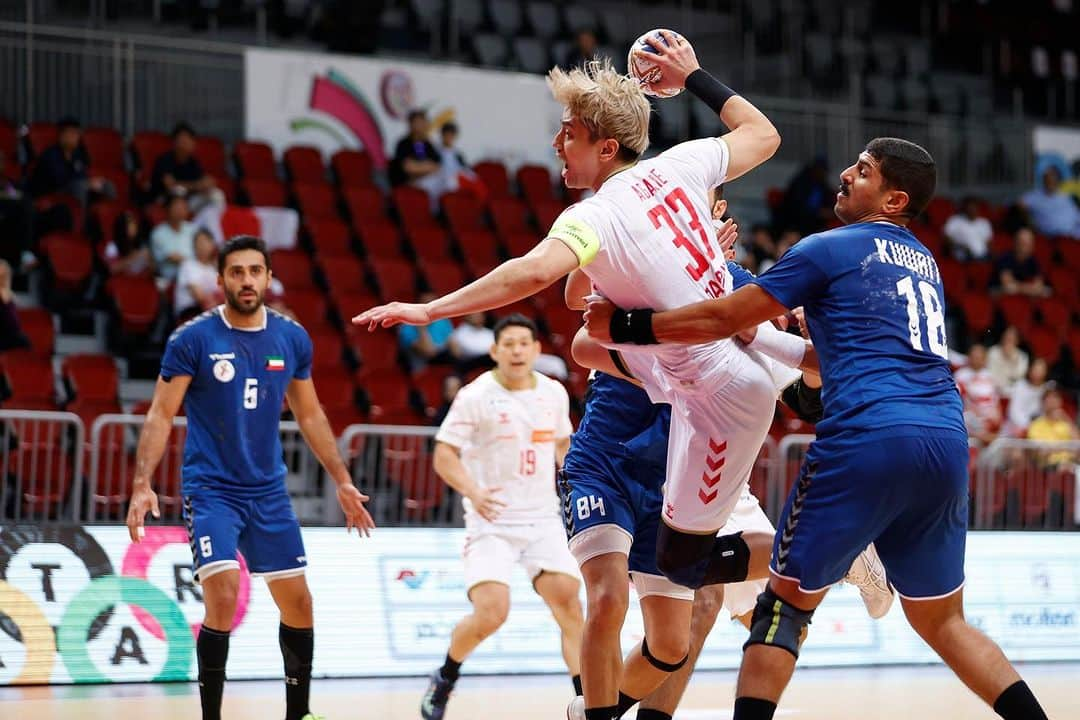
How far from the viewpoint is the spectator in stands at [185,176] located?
48.8 ft

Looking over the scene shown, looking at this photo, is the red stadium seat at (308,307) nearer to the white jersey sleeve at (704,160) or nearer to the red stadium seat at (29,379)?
the red stadium seat at (29,379)

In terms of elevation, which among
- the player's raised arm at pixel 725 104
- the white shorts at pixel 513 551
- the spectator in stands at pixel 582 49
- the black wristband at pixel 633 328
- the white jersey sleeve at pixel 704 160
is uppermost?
the spectator in stands at pixel 582 49

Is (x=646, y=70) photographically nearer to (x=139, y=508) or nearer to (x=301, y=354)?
(x=301, y=354)

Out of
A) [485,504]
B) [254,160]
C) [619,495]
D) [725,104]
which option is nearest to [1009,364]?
[254,160]

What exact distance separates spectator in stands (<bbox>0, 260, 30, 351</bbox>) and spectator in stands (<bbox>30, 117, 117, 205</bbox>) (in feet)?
7.88

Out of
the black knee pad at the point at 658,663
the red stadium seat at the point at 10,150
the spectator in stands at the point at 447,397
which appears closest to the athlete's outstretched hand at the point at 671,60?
the black knee pad at the point at 658,663

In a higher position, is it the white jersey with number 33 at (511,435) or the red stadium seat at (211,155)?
the red stadium seat at (211,155)

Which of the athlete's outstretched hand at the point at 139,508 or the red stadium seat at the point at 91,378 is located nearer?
the athlete's outstretched hand at the point at 139,508

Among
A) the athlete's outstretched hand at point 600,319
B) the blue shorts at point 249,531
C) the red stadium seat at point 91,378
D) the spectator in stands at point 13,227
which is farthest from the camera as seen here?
the spectator in stands at point 13,227

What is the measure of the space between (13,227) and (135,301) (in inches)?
59.3

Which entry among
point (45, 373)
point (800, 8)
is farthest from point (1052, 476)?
point (800, 8)

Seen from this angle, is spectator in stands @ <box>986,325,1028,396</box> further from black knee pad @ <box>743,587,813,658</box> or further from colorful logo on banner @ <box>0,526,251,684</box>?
black knee pad @ <box>743,587,813,658</box>

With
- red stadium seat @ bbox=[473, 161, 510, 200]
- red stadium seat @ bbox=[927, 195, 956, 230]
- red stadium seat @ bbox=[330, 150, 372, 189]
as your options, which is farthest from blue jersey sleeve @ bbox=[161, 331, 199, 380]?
red stadium seat @ bbox=[927, 195, 956, 230]

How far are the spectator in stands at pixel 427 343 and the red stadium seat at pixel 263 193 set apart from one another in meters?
2.18
